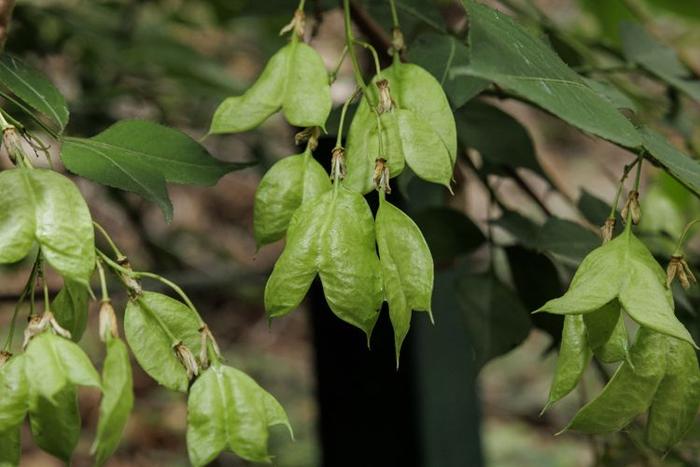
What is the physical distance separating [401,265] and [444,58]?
175 mm

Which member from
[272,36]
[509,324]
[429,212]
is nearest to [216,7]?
[272,36]

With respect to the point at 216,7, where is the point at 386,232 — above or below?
above

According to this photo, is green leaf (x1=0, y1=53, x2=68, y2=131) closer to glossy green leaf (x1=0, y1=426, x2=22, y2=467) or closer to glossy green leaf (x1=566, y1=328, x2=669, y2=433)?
glossy green leaf (x1=0, y1=426, x2=22, y2=467)

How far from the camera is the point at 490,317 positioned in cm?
64

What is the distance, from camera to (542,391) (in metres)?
2.44

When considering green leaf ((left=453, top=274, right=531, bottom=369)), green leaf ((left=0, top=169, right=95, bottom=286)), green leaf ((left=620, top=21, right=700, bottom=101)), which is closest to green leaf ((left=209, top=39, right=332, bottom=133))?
green leaf ((left=0, top=169, right=95, bottom=286))

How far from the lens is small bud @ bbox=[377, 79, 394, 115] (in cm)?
48

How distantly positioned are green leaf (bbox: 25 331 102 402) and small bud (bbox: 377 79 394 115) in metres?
0.18

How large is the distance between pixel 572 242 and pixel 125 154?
26 cm

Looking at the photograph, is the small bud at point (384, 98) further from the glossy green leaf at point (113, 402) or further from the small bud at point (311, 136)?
the glossy green leaf at point (113, 402)

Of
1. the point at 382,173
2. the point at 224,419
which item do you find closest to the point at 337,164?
the point at 382,173

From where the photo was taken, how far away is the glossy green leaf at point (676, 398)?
0.44m

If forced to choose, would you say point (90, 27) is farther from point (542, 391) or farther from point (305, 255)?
point (542, 391)

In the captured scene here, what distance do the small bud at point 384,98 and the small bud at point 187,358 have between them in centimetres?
14
